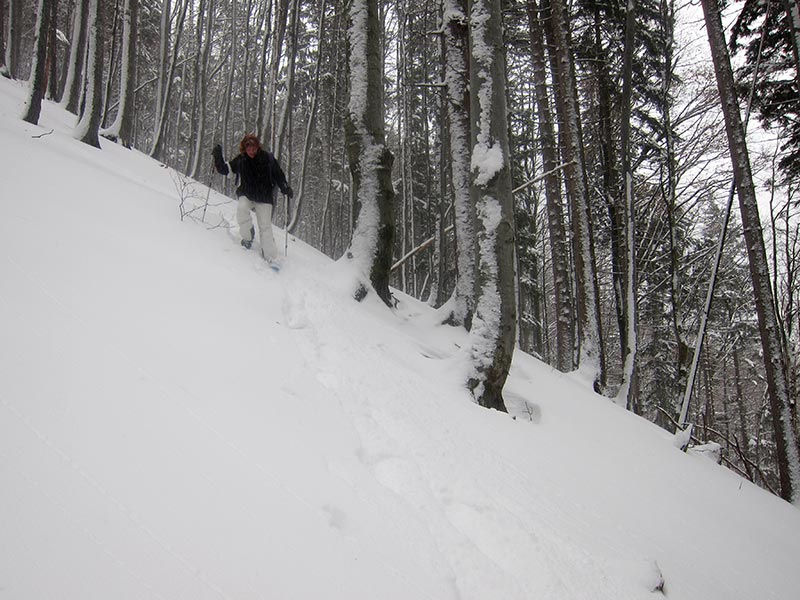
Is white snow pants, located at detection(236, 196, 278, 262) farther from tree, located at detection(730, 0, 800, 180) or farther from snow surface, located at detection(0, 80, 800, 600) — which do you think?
tree, located at detection(730, 0, 800, 180)

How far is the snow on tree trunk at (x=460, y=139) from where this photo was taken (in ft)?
20.7

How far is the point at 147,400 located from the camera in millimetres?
2191

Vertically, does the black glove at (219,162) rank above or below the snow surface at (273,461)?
above

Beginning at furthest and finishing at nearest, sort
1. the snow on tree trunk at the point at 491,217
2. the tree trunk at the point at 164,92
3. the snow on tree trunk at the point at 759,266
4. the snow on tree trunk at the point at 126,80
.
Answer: the tree trunk at the point at 164,92, the snow on tree trunk at the point at 126,80, the snow on tree trunk at the point at 759,266, the snow on tree trunk at the point at 491,217

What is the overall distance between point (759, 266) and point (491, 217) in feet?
15.6

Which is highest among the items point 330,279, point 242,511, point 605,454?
point 330,279

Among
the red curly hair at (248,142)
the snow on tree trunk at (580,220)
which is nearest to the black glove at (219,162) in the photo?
the red curly hair at (248,142)

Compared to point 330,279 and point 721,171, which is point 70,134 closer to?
point 330,279

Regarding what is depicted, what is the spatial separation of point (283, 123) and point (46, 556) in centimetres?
1137

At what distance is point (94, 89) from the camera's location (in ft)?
26.7

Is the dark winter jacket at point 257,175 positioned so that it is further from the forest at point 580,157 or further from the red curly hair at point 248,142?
the forest at point 580,157

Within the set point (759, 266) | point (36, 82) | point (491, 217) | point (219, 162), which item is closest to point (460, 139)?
point (491, 217)

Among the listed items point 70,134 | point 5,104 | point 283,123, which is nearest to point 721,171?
point 283,123

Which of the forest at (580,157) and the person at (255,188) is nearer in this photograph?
the forest at (580,157)
